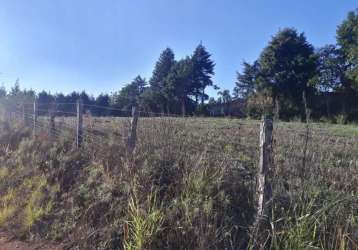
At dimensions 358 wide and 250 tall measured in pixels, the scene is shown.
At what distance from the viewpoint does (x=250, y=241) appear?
3.28 meters

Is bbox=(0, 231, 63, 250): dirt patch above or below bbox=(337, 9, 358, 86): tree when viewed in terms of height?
below

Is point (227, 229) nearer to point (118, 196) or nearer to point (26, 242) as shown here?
point (118, 196)

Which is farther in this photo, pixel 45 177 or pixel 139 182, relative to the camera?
pixel 45 177

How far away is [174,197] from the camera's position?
14.0ft

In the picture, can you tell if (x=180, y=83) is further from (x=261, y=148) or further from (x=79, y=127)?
(x=261, y=148)

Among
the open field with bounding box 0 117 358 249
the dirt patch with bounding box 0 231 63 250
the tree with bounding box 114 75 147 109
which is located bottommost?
the dirt patch with bounding box 0 231 63 250

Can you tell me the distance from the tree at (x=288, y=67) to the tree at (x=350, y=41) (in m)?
2.92

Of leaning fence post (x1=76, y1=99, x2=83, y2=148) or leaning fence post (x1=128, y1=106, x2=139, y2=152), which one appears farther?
leaning fence post (x1=76, y1=99, x2=83, y2=148)

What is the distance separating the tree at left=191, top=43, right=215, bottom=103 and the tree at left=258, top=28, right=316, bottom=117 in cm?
1424

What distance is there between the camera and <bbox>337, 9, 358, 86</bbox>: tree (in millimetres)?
27797

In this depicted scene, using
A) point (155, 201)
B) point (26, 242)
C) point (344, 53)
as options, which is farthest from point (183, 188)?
point (344, 53)

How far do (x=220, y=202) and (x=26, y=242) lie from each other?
8.94 feet

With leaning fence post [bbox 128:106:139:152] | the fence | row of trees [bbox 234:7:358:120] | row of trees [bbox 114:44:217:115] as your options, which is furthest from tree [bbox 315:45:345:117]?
leaning fence post [bbox 128:106:139:152]

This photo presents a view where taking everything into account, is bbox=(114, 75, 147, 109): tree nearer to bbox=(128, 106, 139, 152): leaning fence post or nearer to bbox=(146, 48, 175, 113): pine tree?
bbox=(146, 48, 175, 113): pine tree
